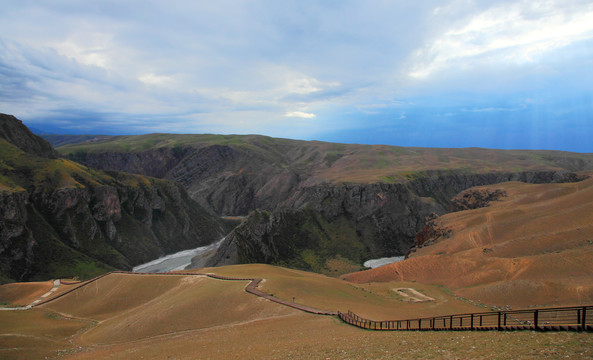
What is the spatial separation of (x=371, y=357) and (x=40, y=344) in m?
24.1

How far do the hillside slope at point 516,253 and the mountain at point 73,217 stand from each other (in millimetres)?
61660

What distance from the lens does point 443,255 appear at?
58281 mm

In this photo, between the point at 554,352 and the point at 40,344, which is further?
the point at 40,344

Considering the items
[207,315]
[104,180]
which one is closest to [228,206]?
[104,180]

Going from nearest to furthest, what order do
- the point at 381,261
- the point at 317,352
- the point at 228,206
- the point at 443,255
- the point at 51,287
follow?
the point at 317,352 → the point at 51,287 → the point at 443,255 → the point at 381,261 → the point at 228,206

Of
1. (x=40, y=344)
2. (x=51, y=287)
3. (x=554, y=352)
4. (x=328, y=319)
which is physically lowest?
(x=51, y=287)

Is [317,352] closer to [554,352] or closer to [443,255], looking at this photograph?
[554,352]

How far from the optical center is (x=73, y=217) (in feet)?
271

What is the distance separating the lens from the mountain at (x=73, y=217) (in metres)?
68.9

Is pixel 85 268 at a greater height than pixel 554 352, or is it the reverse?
pixel 554 352

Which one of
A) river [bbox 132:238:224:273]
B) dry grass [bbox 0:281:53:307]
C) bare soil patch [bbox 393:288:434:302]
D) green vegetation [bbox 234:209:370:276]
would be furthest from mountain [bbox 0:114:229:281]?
bare soil patch [bbox 393:288:434:302]

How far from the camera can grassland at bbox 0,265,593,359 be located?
13.5m

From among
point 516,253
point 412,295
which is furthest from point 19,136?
point 516,253

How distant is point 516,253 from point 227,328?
47560mm
